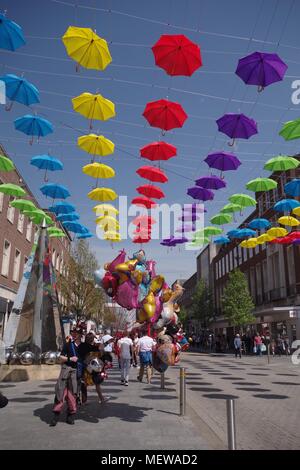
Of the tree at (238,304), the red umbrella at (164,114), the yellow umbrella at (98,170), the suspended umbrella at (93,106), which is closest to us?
the red umbrella at (164,114)

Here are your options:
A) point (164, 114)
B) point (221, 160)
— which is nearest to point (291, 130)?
point (221, 160)

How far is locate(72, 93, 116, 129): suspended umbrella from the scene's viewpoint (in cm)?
994

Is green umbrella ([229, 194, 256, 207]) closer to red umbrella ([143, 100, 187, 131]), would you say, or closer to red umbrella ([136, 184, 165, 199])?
red umbrella ([136, 184, 165, 199])

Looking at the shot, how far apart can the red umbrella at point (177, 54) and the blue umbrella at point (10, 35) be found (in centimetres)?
273

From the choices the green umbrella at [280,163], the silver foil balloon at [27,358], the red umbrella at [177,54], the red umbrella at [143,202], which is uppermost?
the green umbrella at [280,163]

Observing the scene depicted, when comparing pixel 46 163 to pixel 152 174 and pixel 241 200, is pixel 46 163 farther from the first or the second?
pixel 241 200

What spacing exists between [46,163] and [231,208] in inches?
296

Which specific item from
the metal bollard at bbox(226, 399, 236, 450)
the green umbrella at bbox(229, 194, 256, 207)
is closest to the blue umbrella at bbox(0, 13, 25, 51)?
the metal bollard at bbox(226, 399, 236, 450)

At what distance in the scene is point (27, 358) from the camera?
1471 cm

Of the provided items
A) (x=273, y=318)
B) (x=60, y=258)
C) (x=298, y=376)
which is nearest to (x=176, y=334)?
(x=298, y=376)

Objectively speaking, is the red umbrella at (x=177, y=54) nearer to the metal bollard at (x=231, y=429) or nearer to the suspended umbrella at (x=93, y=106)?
the suspended umbrella at (x=93, y=106)

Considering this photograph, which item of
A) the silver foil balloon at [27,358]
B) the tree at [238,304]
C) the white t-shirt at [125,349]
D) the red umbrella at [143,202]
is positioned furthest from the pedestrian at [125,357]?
the tree at [238,304]

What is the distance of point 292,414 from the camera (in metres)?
8.92

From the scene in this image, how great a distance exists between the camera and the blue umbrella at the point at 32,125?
11.7 m
